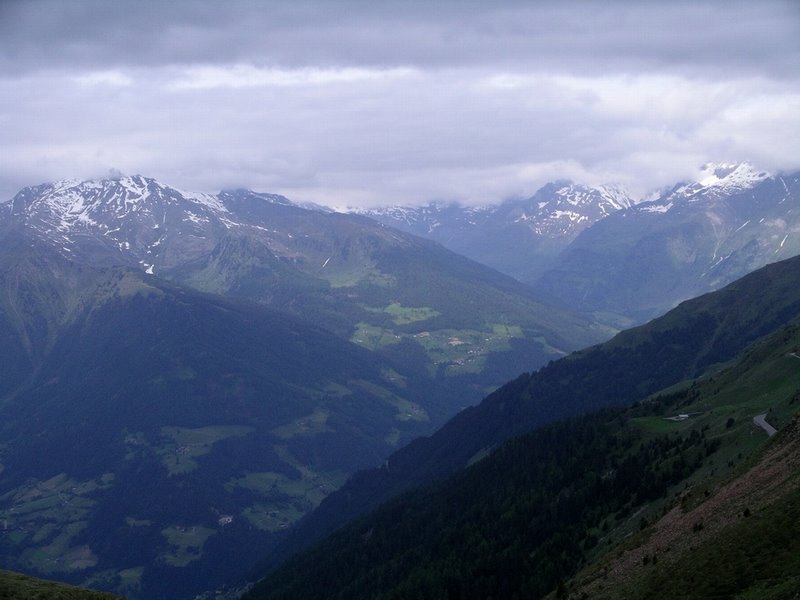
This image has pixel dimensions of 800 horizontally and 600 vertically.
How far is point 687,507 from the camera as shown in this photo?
94812mm

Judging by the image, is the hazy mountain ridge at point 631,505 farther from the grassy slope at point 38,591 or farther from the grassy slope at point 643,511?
the grassy slope at point 38,591

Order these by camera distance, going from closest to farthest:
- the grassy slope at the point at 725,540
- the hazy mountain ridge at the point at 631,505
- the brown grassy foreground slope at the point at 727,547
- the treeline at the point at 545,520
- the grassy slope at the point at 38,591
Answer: the brown grassy foreground slope at the point at 727,547 → the grassy slope at the point at 725,540 → the hazy mountain ridge at the point at 631,505 → the grassy slope at the point at 38,591 → the treeline at the point at 545,520

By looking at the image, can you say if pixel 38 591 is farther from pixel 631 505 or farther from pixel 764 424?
pixel 764 424

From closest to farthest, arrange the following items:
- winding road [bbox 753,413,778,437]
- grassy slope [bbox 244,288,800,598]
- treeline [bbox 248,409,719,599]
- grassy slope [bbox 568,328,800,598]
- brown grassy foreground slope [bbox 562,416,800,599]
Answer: brown grassy foreground slope [bbox 562,416,800,599] < grassy slope [bbox 568,328,800,598] < grassy slope [bbox 244,288,800,598] < winding road [bbox 753,413,778,437] < treeline [bbox 248,409,719,599]

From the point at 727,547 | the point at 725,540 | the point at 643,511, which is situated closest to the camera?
the point at 727,547

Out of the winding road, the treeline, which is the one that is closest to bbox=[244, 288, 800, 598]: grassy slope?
the treeline

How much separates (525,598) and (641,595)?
5942 centimetres

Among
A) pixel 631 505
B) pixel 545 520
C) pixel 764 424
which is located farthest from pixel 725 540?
pixel 545 520

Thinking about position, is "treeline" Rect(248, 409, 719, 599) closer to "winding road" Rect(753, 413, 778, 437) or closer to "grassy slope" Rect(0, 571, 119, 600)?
"winding road" Rect(753, 413, 778, 437)

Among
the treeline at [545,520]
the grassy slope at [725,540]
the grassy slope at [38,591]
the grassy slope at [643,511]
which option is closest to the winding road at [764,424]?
the grassy slope at [643,511]

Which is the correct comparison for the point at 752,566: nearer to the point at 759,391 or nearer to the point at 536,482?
the point at 759,391

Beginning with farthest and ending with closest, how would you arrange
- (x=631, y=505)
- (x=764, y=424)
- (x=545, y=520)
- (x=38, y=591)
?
(x=545, y=520), (x=631, y=505), (x=764, y=424), (x=38, y=591)

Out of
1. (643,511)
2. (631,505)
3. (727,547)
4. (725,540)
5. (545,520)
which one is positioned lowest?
(643,511)

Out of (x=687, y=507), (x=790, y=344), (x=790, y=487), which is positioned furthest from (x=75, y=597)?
(x=790, y=344)
